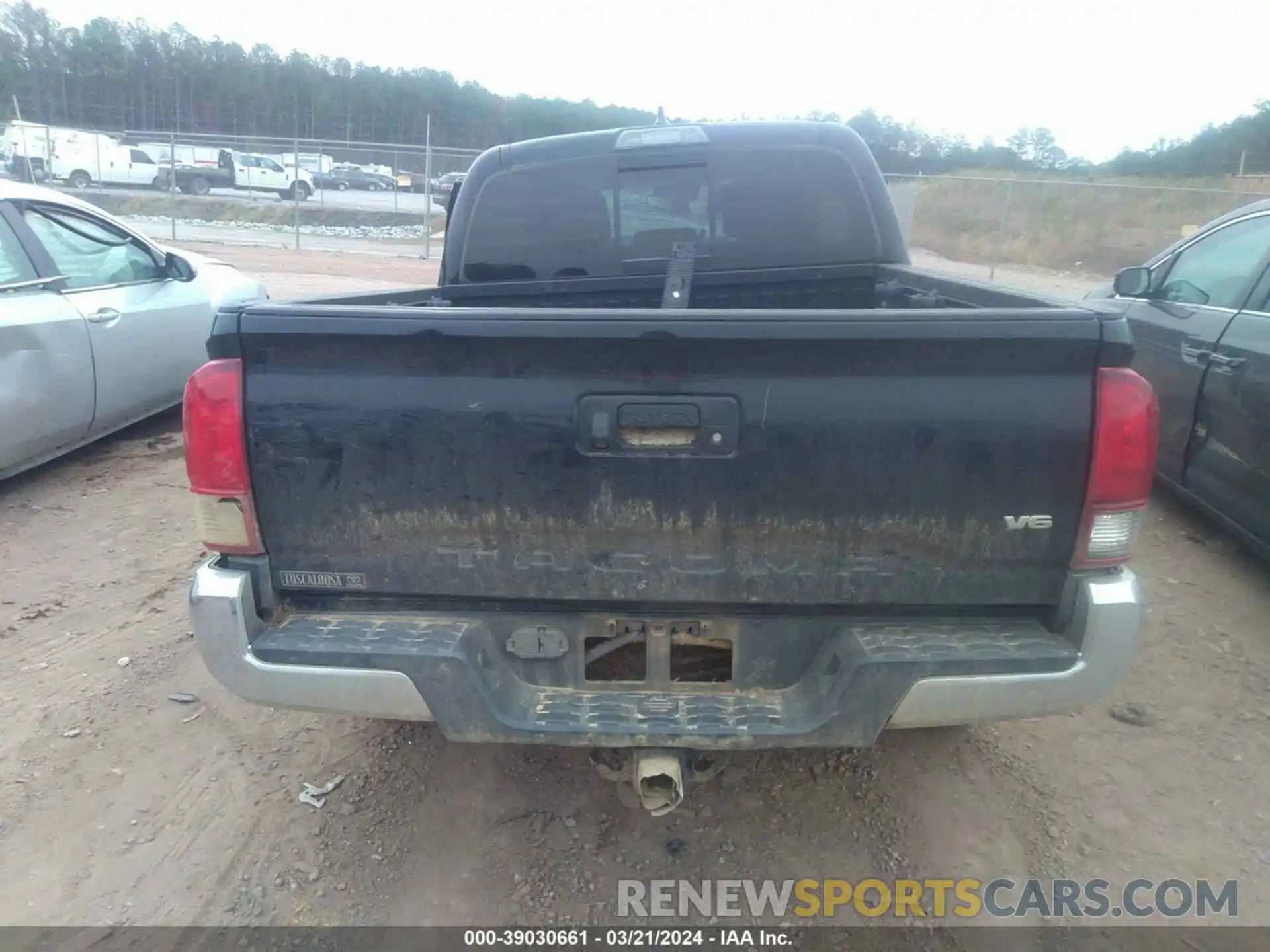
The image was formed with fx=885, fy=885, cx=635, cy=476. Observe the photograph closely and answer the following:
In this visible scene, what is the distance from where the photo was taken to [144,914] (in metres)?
2.39

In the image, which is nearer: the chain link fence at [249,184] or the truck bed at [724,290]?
the truck bed at [724,290]

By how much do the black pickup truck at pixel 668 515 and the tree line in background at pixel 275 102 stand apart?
45301 mm

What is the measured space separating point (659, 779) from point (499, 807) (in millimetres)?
783

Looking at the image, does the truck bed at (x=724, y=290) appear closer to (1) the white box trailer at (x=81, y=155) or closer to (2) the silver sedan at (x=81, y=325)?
(2) the silver sedan at (x=81, y=325)

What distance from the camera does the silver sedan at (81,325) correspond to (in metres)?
4.86

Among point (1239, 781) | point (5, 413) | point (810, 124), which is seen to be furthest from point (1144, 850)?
point (5, 413)

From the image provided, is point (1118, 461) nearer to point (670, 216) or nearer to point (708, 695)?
point (708, 695)

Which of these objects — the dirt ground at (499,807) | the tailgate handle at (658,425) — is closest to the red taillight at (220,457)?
the tailgate handle at (658,425)

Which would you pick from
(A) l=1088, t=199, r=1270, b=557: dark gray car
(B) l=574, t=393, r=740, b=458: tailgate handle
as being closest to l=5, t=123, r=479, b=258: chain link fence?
(A) l=1088, t=199, r=1270, b=557: dark gray car

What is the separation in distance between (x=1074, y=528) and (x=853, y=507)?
521 mm

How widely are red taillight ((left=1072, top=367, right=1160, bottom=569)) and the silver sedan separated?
459cm

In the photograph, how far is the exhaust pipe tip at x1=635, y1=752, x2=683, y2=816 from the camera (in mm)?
2188

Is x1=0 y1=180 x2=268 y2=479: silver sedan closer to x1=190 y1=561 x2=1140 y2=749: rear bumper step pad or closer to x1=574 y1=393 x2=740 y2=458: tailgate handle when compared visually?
x1=190 y1=561 x2=1140 y2=749: rear bumper step pad

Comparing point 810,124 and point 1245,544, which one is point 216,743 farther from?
point 1245,544
